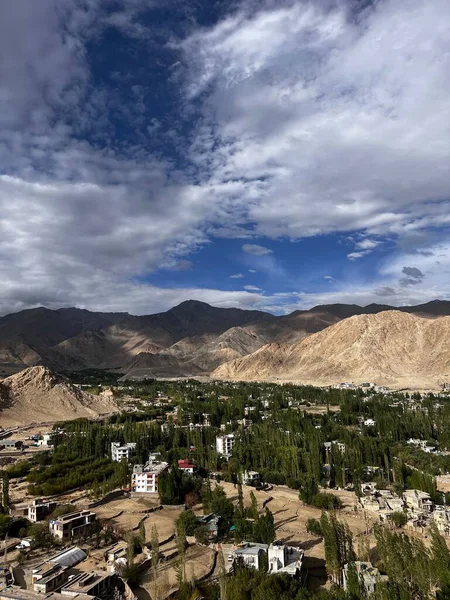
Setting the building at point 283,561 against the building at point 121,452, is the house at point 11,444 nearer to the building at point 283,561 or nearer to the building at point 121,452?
the building at point 121,452

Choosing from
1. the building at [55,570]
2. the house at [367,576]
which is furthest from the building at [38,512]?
the house at [367,576]

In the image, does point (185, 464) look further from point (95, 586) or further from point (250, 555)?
point (95, 586)

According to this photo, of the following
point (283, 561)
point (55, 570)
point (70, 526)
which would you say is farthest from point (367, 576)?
point (70, 526)

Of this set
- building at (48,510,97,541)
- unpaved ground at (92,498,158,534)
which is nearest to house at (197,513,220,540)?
unpaved ground at (92,498,158,534)

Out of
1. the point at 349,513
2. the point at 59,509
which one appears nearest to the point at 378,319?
the point at 349,513

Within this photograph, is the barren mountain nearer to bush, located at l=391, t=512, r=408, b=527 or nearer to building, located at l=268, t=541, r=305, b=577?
bush, located at l=391, t=512, r=408, b=527

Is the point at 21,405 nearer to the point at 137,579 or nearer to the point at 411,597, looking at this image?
the point at 137,579
